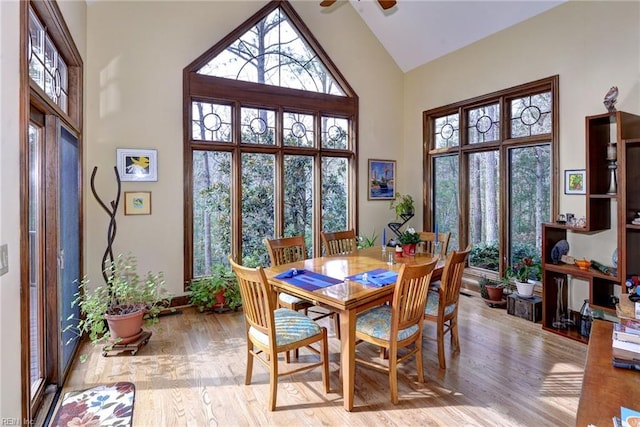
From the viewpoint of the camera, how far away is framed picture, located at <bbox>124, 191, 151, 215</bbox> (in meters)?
4.09

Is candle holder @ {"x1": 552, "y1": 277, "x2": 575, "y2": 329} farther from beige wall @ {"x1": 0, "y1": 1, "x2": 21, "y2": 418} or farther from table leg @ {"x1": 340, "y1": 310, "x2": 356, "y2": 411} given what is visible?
beige wall @ {"x1": 0, "y1": 1, "x2": 21, "y2": 418}

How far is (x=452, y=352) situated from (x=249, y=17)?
15.6ft

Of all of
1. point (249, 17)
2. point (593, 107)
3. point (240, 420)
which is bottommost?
point (240, 420)

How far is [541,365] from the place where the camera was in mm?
2943

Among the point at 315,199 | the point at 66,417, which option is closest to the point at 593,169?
the point at 315,199

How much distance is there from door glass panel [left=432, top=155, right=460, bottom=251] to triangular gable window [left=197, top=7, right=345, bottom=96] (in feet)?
6.98

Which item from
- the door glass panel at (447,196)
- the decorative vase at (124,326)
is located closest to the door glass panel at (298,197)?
the door glass panel at (447,196)

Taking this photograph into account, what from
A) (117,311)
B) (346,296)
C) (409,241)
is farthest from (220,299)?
(346,296)

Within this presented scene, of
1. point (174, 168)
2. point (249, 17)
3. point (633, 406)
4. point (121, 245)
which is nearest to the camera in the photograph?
point (633, 406)

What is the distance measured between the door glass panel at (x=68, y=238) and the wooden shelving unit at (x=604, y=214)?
457cm

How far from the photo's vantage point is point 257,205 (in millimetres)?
4922

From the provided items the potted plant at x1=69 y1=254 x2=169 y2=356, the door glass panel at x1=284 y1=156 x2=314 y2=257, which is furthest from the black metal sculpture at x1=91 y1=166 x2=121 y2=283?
the door glass panel at x1=284 y1=156 x2=314 y2=257

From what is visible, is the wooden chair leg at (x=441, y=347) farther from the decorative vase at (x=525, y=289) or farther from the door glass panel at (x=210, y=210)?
the door glass panel at (x=210, y=210)

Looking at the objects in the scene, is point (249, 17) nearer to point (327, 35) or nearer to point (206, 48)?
point (206, 48)
